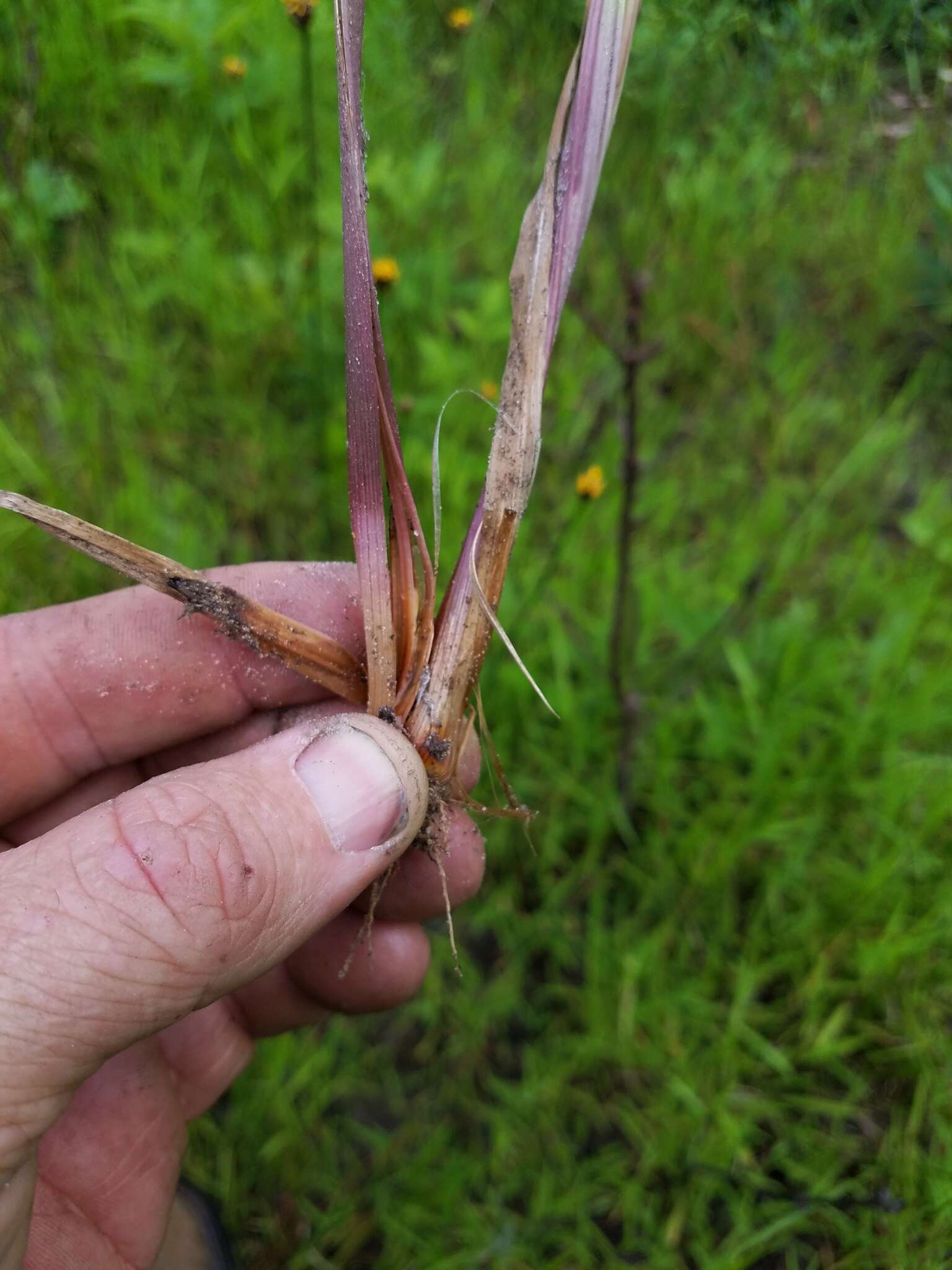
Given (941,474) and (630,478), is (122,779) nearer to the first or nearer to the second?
(630,478)

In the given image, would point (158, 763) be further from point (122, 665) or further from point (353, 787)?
point (353, 787)

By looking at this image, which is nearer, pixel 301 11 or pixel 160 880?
pixel 160 880

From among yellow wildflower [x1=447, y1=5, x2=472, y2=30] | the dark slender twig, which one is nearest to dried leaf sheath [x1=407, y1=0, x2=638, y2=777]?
the dark slender twig

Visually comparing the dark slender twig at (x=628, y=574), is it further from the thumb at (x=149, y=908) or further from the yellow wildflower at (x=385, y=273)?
the thumb at (x=149, y=908)

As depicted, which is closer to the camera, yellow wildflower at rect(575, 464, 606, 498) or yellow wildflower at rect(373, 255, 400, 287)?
yellow wildflower at rect(575, 464, 606, 498)

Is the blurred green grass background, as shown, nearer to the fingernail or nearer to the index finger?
the index finger

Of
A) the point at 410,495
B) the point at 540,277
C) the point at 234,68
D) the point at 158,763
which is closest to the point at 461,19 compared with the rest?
the point at 234,68

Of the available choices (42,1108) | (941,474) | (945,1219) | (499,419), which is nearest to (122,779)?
(42,1108)

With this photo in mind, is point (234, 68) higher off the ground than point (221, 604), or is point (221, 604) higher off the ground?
point (234, 68)
